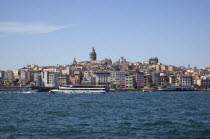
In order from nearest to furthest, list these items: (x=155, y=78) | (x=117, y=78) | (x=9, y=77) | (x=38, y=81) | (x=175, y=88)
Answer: (x=175, y=88)
(x=117, y=78)
(x=38, y=81)
(x=155, y=78)
(x=9, y=77)

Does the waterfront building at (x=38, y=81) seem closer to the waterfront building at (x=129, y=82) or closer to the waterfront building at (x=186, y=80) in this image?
the waterfront building at (x=129, y=82)

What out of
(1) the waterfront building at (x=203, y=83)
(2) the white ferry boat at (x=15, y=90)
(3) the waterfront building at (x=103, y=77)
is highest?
(3) the waterfront building at (x=103, y=77)

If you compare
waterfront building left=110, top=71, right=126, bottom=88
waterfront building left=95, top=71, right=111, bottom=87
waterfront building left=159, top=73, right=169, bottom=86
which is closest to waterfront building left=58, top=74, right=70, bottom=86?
waterfront building left=95, top=71, right=111, bottom=87

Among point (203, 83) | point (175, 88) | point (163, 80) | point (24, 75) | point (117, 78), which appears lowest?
point (175, 88)

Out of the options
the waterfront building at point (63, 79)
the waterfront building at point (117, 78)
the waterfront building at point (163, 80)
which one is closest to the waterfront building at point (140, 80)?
the waterfront building at point (117, 78)

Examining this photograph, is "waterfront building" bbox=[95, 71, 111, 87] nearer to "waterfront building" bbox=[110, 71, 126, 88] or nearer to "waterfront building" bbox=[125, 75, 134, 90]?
"waterfront building" bbox=[110, 71, 126, 88]

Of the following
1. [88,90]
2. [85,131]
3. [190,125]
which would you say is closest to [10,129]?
[85,131]

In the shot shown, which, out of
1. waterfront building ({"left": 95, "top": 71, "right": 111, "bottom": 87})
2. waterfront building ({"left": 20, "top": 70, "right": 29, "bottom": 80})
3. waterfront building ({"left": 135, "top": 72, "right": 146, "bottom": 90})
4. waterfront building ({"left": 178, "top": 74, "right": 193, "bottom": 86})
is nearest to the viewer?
waterfront building ({"left": 135, "top": 72, "right": 146, "bottom": 90})

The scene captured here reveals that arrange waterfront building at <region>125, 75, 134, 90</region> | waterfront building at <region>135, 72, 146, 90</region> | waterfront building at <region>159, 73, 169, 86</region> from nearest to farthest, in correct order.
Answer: waterfront building at <region>125, 75, 134, 90</region>
waterfront building at <region>135, 72, 146, 90</region>
waterfront building at <region>159, 73, 169, 86</region>

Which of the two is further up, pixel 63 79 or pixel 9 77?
pixel 9 77

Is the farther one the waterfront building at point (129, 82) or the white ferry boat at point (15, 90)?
the waterfront building at point (129, 82)

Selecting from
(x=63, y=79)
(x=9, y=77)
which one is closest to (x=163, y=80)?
(x=63, y=79)

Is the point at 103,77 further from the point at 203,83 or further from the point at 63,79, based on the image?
the point at 203,83

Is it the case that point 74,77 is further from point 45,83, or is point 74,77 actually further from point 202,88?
point 202,88
